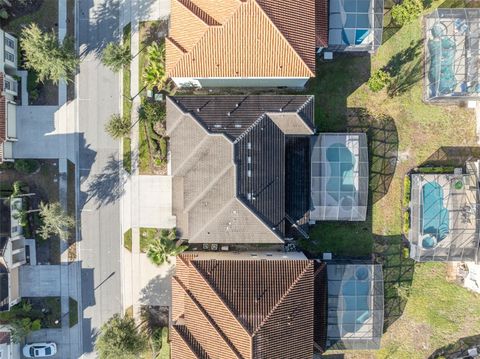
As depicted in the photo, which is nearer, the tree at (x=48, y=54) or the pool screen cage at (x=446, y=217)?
the tree at (x=48, y=54)

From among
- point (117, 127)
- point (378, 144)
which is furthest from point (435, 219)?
point (117, 127)

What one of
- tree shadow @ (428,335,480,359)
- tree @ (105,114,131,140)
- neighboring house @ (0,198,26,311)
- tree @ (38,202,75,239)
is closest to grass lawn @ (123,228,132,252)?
tree @ (38,202,75,239)

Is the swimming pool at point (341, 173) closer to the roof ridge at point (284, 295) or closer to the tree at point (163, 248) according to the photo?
the roof ridge at point (284, 295)

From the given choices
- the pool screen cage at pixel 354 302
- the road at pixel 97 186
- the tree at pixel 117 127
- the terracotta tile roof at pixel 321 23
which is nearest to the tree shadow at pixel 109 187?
the road at pixel 97 186

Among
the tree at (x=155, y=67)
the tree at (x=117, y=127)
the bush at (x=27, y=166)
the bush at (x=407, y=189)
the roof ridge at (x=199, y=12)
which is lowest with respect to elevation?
the bush at (x=407, y=189)

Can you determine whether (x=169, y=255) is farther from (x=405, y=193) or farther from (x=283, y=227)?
(x=405, y=193)

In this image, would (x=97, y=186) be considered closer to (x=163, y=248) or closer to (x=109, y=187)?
(x=109, y=187)
